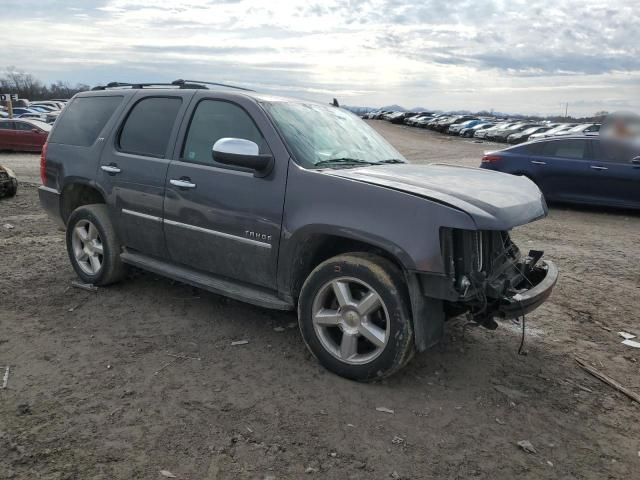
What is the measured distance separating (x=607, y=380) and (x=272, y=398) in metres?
2.28

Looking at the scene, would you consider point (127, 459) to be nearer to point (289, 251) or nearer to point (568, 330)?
point (289, 251)

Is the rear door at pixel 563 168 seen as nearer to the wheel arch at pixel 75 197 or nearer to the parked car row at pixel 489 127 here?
the wheel arch at pixel 75 197

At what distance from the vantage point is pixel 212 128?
14.6 ft

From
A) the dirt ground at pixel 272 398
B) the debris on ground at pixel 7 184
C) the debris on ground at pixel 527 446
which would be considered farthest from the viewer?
the debris on ground at pixel 7 184

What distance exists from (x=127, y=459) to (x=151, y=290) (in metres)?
Result: 2.75

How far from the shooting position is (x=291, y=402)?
3426 mm

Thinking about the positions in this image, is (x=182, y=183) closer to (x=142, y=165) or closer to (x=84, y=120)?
(x=142, y=165)

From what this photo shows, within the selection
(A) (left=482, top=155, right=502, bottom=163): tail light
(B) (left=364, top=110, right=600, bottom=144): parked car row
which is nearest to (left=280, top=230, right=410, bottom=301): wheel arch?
(A) (left=482, top=155, right=502, bottom=163): tail light

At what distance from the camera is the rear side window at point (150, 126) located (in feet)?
15.5

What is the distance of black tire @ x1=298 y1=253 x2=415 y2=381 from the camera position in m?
3.42

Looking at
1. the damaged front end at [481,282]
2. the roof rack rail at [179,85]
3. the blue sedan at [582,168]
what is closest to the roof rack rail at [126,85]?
the roof rack rail at [179,85]

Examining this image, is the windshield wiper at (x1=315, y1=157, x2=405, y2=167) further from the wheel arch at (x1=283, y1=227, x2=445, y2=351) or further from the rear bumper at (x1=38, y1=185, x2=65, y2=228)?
the rear bumper at (x1=38, y1=185, x2=65, y2=228)

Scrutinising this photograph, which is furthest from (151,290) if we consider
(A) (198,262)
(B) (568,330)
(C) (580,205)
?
(C) (580,205)

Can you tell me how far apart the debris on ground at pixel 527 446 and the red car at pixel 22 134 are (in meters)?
22.0
